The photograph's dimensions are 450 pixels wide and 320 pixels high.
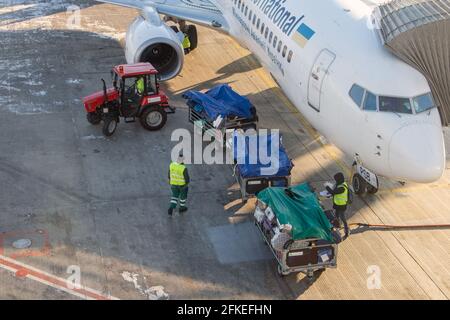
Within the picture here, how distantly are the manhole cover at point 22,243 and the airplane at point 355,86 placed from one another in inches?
305

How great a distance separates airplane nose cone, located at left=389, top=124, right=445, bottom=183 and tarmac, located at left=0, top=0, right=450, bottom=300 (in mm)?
2210

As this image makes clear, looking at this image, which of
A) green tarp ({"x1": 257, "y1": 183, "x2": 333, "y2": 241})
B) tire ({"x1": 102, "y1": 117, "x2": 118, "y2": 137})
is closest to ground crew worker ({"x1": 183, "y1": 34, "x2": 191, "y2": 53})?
tire ({"x1": 102, "y1": 117, "x2": 118, "y2": 137})

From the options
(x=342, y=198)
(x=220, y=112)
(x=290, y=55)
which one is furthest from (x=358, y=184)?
(x=220, y=112)

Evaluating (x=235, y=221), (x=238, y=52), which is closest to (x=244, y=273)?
(x=235, y=221)

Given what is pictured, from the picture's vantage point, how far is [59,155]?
63.0 ft

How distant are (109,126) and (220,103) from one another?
3.43 metres

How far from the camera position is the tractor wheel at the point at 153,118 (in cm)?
2057

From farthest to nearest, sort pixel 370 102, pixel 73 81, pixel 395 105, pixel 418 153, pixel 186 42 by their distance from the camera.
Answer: pixel 186 42 < pixel 73 81 < pixel 370 102 < pixel 395 105 < pixel 418 153

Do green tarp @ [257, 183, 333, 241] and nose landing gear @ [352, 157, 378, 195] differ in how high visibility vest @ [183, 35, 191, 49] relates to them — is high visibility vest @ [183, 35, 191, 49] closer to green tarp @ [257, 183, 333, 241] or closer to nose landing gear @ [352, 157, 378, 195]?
nose landing gear @ [352, 157, 378, 195]

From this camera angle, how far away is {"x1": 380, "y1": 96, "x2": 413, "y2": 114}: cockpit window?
15.0 meters

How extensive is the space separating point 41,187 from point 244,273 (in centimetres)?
619

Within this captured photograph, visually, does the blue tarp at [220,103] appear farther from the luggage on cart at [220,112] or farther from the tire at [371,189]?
the tire at [371,189]

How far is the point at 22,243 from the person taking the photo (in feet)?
50.4

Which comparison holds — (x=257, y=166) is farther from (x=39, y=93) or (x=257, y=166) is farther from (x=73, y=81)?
(x=73, y=81)
